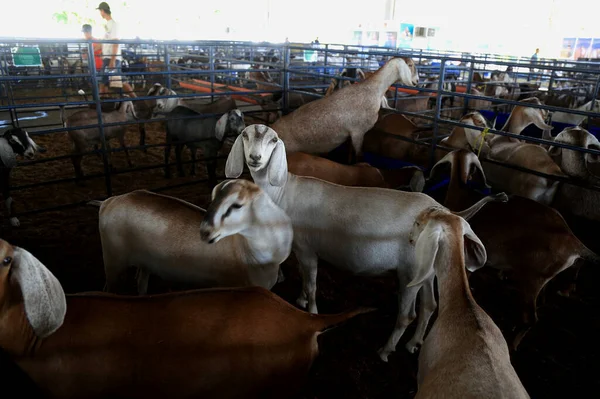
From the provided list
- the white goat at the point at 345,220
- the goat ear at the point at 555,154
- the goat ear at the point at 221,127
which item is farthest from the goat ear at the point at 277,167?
the goat ear at the point at 555,154

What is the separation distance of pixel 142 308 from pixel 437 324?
1.44 metres

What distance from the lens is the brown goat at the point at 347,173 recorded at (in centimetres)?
436

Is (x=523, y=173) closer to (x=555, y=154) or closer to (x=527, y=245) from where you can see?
(x=555, y=154)

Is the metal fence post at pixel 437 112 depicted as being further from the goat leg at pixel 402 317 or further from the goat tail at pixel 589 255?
the goat leg at pixel 402 317

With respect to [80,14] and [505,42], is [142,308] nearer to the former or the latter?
[505,42]

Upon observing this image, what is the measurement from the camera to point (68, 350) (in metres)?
1.98

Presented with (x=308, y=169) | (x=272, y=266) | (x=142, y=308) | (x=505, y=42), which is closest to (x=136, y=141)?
(x=308, y=169)

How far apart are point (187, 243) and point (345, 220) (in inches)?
44.4

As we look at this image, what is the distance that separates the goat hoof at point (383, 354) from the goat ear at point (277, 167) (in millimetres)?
1432

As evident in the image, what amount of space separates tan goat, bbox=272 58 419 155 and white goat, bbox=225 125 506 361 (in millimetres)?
1792

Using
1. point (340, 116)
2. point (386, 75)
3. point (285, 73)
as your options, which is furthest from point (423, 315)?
point (285, 73)

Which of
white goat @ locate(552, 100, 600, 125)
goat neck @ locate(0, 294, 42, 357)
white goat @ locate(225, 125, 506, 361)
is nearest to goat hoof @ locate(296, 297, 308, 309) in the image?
white goat @ locate(225, 125, 506, 361)

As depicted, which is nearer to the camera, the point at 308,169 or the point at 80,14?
the point at 308,169

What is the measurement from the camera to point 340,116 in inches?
204
